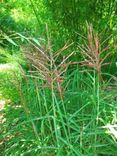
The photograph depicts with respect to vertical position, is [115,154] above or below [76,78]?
below

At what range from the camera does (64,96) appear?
9.96ft

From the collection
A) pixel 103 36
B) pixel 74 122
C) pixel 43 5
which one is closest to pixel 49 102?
pixel 74 122

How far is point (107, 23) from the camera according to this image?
5039 mm

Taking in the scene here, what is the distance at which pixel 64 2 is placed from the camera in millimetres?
4875

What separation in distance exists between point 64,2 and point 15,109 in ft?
6.35

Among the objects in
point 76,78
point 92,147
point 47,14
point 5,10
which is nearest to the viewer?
point 92,147

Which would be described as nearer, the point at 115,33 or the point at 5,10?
the point at 115,33

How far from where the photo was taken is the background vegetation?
7.96 feet

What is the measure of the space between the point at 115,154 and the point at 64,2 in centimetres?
271

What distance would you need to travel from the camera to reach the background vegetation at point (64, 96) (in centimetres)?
243

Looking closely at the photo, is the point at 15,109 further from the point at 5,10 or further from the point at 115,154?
the point at 5,10

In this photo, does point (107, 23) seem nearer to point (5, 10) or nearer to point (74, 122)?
point (74, 122)

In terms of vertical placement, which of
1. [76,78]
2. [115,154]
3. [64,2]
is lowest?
[115,154]

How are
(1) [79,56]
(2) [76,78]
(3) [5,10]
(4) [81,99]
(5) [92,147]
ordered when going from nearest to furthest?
(5) [92,147] < (4) [81,99] < (2) [76,78] < (1) [79,56] < (3) [5,10]
